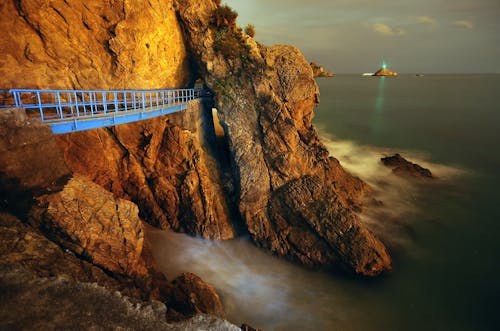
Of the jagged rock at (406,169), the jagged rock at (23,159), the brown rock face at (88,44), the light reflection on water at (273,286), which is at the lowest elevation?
the light reflection on water at (273,286)

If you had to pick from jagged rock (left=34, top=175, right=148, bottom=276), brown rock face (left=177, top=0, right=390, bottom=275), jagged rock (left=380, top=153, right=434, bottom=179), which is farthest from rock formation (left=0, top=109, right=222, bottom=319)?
jagged rock (left=380, top=153, right=434, bottom=179)

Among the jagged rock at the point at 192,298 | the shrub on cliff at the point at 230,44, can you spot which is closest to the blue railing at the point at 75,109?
the shrub on cliff at the point at 230,44

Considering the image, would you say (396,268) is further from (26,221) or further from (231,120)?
(26,221)

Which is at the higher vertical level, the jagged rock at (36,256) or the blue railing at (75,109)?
the blue railing at (75,109)

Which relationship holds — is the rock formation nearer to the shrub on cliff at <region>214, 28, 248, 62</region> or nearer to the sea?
the sea

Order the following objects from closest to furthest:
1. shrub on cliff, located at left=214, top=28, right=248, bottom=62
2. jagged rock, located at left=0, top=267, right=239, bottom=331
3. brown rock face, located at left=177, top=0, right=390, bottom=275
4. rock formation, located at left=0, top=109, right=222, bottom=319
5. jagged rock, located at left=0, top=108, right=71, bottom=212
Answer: jagged rock, located at left=0, top=267, right=239, bottom=331 → rock formation, located at left=0, top=109, right=222, bottom=319 → jagged rock, located at left=0, top=108, right=71, bottom=212 → brown rock face, located at left=177, top=0, right=390, bottom=275 → shrub on cliff, located at left=214, top=28, right=248, bottom=62

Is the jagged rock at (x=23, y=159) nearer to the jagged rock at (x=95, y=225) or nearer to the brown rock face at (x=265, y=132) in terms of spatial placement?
the jagged rock at (x=95, y=225)

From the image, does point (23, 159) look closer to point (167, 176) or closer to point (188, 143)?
point (167, 176)
